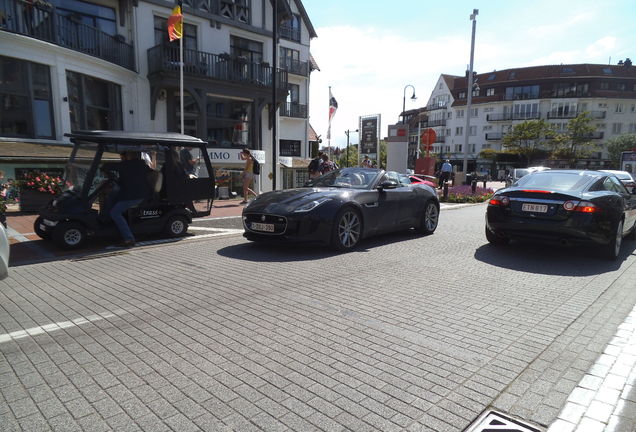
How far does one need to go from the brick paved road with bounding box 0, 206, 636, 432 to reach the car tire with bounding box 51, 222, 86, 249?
89 cm

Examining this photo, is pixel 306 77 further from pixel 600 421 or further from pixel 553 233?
pixel 600 421

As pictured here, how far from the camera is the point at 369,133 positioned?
24.9 metres

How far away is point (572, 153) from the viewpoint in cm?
5884

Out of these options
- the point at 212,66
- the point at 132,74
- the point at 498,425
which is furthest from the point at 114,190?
the point at 212,66

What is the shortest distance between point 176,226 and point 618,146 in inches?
2877

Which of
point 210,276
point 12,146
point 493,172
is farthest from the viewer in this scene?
point 493,172

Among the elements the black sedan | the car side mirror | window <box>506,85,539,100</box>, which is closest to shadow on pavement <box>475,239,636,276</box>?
the black sedan

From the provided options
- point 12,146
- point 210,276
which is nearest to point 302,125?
point 12,146

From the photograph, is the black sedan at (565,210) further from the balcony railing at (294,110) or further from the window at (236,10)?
the balcony railing at (294,110)

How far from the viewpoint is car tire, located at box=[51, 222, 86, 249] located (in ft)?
21.7

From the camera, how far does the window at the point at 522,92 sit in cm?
6975

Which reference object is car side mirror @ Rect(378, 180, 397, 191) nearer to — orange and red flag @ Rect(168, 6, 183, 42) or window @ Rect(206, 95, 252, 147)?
orange and red flag @ Rect(168, 6, 183, 42)

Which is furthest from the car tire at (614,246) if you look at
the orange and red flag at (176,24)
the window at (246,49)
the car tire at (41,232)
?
the window at (246,49)

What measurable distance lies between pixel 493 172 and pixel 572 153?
11.6 m
